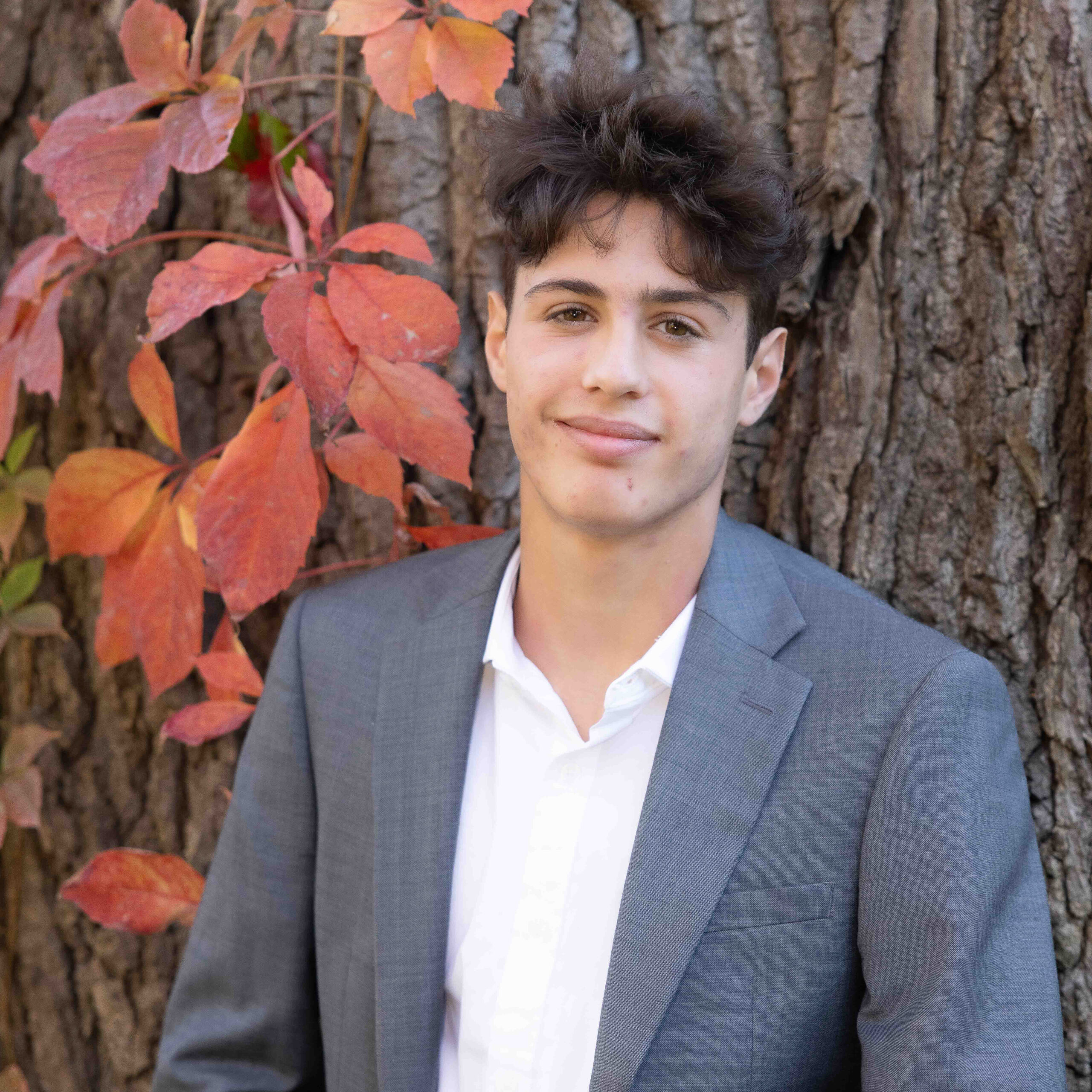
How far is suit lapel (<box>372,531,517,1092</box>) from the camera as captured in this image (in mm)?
1197

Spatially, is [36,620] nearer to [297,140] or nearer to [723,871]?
[297,140]

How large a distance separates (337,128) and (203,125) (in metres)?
0.36

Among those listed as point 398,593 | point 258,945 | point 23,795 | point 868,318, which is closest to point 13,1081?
point 23,795

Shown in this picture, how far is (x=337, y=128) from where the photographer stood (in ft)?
4.88

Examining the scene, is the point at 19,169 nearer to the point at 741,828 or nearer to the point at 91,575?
the point at 91,575

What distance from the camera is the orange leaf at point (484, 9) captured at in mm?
1150

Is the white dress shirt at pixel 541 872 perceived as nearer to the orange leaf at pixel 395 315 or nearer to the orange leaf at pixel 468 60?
the orange leaf at pixel 395 315

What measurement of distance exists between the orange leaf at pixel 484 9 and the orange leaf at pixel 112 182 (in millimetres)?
396

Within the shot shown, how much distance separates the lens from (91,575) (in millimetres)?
1729

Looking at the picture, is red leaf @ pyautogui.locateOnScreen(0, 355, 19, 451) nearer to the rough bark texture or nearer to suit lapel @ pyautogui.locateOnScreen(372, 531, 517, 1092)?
the rough bark texture

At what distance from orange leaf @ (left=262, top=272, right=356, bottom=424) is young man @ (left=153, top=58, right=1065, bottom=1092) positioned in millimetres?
225

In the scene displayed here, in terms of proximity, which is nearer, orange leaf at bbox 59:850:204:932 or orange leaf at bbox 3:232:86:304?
orange leaf at bbox 3:232:86:304

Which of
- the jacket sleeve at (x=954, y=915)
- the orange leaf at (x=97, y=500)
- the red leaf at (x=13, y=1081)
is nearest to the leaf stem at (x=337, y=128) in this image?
the orange leaf at (x=97, y=500)

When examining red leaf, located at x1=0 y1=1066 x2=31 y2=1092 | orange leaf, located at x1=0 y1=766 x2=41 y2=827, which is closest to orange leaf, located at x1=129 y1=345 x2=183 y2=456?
orange leaf, located at x1=0 y1=766 x2=41 y2=827
